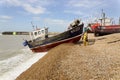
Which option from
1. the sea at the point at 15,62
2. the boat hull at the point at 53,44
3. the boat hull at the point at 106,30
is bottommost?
the sea at the point at 15,62

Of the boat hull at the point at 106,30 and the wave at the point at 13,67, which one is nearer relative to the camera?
the wave at the point at 13,67

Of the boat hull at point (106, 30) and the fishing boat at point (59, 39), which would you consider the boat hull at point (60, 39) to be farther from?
the boat hull at point (106, 30)

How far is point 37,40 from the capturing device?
33.4m

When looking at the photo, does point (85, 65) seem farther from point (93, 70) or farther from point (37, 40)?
point (37, 40)

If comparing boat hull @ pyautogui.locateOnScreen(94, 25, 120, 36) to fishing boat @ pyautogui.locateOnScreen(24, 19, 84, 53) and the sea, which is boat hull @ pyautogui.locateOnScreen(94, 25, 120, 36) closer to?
fishing boat @ pyautogui.locateOnScreen(24, 19, 84, 53)

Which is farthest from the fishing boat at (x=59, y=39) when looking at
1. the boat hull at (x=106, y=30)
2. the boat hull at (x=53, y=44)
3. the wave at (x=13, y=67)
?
the boat hull at (x=106, y=30)

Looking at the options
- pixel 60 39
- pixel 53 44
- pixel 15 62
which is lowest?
pixel 15 62

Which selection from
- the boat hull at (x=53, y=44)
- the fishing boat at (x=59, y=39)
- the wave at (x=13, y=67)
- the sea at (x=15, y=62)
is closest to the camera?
the wave at (x=13, y=67)

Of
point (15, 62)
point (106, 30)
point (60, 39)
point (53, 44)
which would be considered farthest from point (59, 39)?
point (106, 30)

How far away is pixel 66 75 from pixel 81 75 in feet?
2.41

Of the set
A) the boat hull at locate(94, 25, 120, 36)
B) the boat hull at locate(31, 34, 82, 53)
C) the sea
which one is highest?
the boat hull at locate(94, 25, 120, 36)

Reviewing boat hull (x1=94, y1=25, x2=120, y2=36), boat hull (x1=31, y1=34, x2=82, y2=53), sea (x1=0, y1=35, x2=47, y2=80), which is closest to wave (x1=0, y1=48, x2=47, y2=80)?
sea (x1=0, y1=35, x2=47, y2=80)

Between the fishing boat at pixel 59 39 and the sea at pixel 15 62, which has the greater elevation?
the fishing boat at pixel 59 39

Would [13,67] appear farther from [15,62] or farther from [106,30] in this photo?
[106,30]
